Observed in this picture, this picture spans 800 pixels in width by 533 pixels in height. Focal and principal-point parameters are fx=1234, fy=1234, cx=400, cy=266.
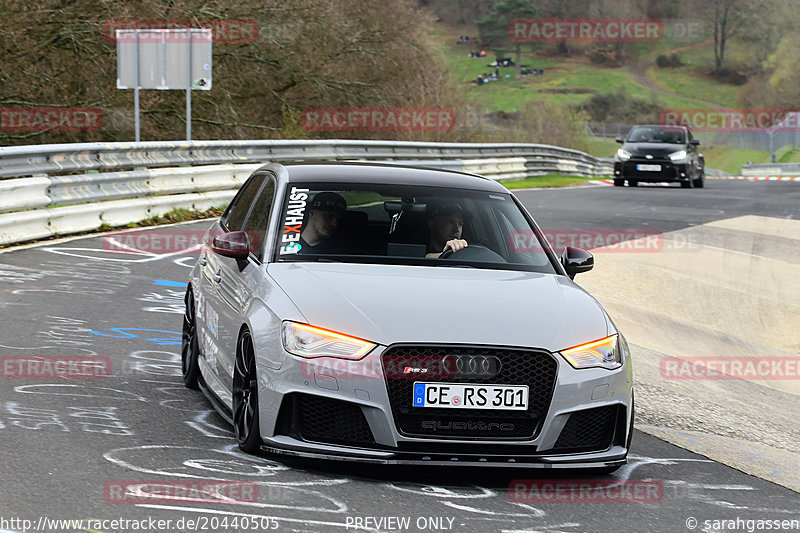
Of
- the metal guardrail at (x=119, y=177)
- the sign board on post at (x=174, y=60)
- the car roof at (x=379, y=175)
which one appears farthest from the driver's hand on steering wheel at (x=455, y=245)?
the sign board on post at (x=174, y=60)

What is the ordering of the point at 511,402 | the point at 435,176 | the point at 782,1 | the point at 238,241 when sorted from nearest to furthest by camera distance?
1. the point at 511,402
2. the point at 238,241
3. the point at 435,176
4. the point at 782,1

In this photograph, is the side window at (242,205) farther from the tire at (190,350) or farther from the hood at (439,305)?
the hood at (439,305)

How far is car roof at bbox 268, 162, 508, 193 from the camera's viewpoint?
23.1ft

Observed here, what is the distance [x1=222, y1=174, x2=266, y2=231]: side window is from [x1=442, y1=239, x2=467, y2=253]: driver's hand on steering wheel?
132cm

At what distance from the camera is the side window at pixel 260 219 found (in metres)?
6.74

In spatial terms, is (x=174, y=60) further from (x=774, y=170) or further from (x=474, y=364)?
(x=774, y=170)

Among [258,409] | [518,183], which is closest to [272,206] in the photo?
[258,409]

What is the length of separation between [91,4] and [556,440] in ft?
62.2

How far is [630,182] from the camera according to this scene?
109 feet

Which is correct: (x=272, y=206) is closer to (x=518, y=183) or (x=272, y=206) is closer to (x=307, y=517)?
(x=307, y=517)

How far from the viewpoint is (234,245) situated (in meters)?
6.53

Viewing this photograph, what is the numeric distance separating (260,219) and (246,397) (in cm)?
145

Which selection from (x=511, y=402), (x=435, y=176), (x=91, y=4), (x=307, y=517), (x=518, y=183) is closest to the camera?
(x=307, y=517)

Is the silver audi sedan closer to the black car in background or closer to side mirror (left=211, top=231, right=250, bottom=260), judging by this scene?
side mirror (left=211, top=231, right=250, bottom=260)
